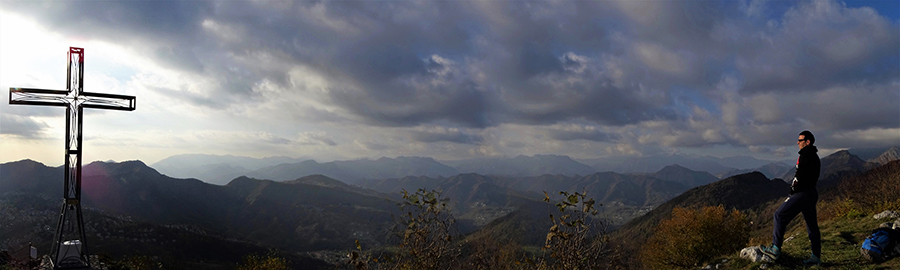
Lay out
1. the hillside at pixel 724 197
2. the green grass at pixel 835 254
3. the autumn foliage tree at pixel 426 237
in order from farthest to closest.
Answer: the hillside at pixel 724 197 < the green grass at pixel 835 254 < the autumn foliage tree at pixel 426 237

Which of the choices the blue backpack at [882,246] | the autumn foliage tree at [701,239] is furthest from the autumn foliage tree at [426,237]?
the autumn foliage tree at [701,239]

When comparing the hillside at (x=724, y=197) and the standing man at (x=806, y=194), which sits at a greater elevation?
the standing man at (x=806, y=194)

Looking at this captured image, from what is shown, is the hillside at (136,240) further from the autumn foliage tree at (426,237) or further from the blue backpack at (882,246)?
the blue backpack at (882,246)

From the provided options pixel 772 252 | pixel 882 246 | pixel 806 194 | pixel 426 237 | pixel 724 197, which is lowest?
pixel 724 197

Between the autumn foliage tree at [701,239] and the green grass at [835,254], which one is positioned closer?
the green grass at [835,254]

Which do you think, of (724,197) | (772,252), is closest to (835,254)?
(772,252)

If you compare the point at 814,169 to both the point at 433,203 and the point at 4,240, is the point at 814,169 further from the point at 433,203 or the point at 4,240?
the point at 4,240

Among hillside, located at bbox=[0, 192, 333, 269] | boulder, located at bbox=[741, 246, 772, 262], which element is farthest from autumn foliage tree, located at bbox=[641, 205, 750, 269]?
hillside, located at bbox=[0, 192, 333, 269]

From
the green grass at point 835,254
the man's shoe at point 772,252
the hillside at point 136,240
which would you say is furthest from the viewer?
the hillside at point 136,240

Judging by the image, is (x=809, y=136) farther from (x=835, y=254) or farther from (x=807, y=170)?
(x=835, y=254)
